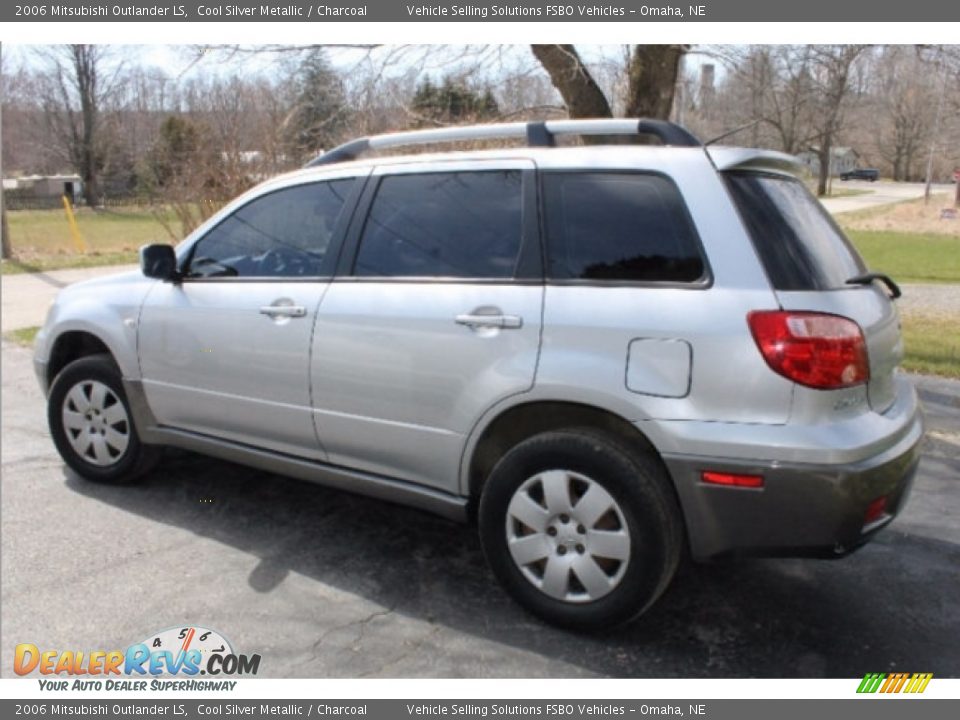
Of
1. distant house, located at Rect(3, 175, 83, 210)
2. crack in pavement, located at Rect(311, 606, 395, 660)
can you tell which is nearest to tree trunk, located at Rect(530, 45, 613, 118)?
crack in pavement, located at Rect(311, 606, 395, 660)

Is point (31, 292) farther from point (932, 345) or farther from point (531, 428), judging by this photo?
point (932, 345)

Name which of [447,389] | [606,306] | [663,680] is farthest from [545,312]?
[663,680]

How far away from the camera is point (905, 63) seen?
728cm

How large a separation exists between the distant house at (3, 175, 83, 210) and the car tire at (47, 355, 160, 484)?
18.3 meters

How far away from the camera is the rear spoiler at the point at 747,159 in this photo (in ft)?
9.12

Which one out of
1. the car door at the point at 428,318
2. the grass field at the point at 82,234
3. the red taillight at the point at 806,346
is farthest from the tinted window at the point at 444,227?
the grass field at the point at 82,234

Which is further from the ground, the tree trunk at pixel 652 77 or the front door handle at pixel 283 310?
the tree trunk at pixel 652 77

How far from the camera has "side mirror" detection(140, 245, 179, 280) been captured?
3.97 metres

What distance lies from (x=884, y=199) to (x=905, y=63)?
12.6 ft

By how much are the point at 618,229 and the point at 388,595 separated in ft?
5.91

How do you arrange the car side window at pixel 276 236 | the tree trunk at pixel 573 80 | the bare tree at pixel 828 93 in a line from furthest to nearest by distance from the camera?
the bare tree at pixel 828 93 → the tree trunk at pixel 573 80 → the car side window at pixel 276 236

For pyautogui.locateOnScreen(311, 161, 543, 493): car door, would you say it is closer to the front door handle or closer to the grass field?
the front door handle

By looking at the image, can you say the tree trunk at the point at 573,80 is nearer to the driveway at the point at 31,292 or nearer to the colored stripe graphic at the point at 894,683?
the colored stripe graphic at the point at 894,683

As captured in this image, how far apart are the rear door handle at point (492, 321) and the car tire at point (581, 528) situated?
0.44 meters
